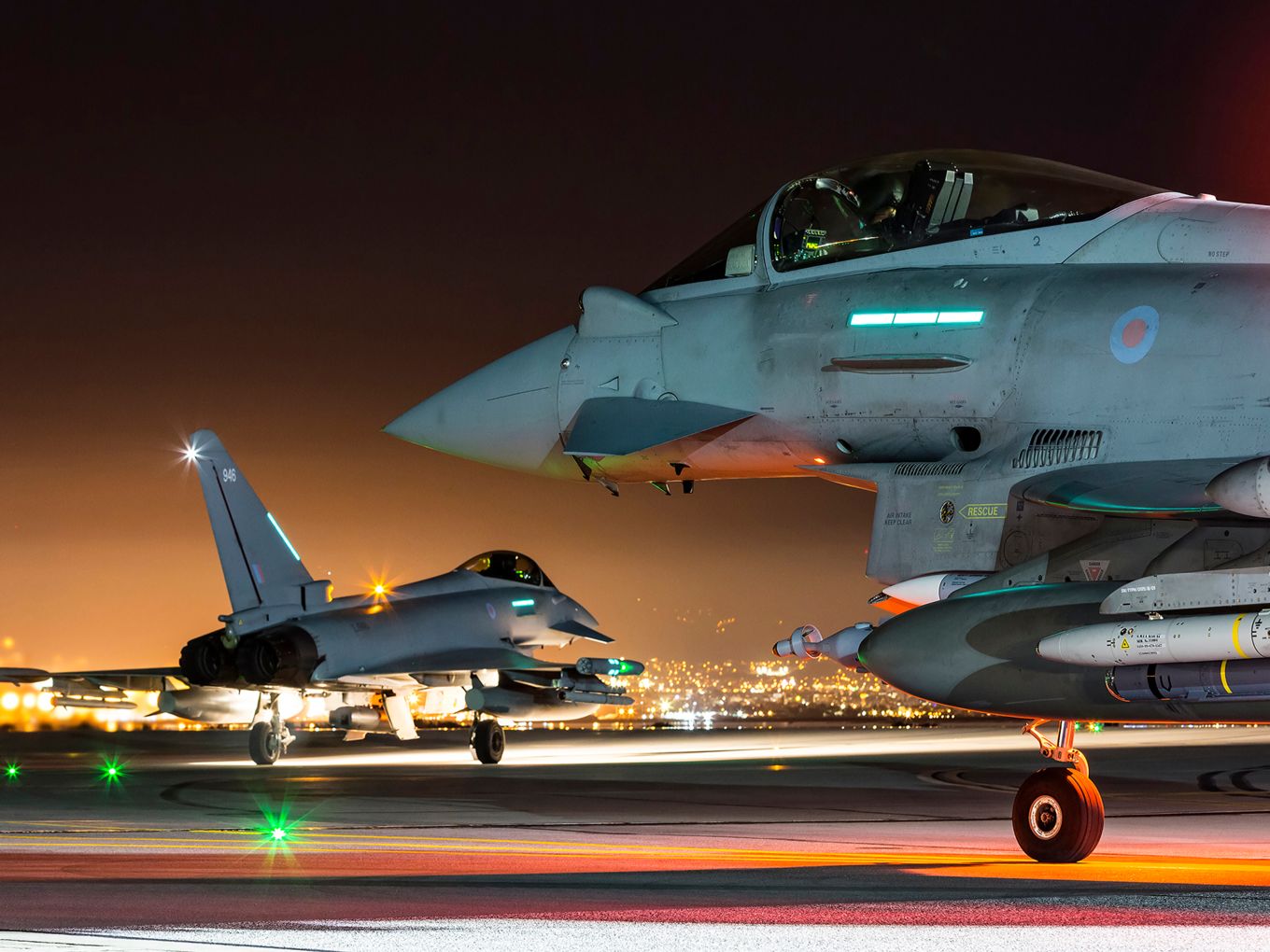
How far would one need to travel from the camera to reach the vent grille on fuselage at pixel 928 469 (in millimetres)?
8797

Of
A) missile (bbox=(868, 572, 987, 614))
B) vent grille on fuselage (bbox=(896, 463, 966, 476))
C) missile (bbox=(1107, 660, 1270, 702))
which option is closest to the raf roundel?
vent grille on fuselage (bbox=(896, 463, 966, 476))

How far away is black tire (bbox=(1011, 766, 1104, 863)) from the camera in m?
8.32

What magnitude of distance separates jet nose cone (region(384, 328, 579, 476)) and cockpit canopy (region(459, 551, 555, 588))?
1628 centimetres

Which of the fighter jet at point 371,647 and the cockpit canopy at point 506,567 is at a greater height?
the cockpit canopy at point 506,567

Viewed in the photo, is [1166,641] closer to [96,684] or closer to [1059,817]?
[1059,817]

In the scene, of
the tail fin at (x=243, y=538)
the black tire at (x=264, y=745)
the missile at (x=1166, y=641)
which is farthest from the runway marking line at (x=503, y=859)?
the tail fin at (x=243, y=538)

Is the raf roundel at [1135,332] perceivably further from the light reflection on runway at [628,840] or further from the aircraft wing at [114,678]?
the aircraft wing at [114,678]

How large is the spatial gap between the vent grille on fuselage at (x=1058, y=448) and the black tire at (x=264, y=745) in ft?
58.5

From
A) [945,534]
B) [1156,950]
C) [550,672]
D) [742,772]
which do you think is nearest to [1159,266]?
[945,534]

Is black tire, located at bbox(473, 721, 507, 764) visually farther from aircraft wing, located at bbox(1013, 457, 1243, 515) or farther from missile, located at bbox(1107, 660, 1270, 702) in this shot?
missile, located at bbox(1107, 660, 1270, 702)

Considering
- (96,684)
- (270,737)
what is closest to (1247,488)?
(270,737)

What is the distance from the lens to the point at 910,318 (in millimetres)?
8875

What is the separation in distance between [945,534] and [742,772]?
35.9 feet

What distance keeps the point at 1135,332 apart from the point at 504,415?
4.11m
